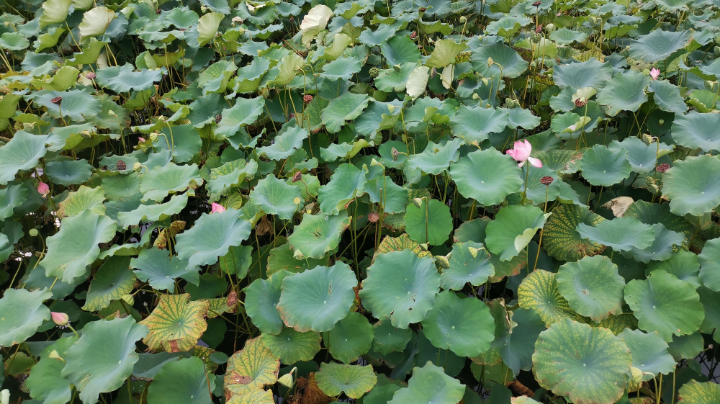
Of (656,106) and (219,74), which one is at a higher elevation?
(656,106)

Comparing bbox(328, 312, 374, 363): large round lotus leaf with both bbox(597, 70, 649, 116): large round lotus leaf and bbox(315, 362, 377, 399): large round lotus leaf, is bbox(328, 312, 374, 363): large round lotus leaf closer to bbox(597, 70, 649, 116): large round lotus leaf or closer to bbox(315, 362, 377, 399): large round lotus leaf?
bbox(315, 362, 377, 399): large round lotus leaf

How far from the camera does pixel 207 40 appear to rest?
3.18m

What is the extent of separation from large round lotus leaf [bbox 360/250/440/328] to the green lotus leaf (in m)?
0.73

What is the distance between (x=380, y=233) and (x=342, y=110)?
84 centimetres

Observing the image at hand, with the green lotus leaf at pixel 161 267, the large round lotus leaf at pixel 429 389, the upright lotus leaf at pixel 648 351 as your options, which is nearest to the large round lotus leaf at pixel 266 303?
the green lotus leaf at pixel 161 267

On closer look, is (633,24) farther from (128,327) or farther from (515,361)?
(128,327)

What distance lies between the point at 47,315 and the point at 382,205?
1.28 meters

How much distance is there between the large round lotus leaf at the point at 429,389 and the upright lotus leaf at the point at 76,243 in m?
1.22

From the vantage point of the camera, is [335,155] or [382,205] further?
[335,155]

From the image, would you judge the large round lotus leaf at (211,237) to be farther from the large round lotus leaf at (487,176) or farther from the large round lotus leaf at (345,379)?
the large round lotus leaf at (487,176)

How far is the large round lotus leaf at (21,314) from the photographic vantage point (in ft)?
4.94

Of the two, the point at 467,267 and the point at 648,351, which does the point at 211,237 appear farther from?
the point at 648,351

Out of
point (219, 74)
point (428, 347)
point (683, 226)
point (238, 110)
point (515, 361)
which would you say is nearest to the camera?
point (515, 361)

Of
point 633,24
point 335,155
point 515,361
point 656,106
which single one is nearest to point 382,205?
point 335,155
